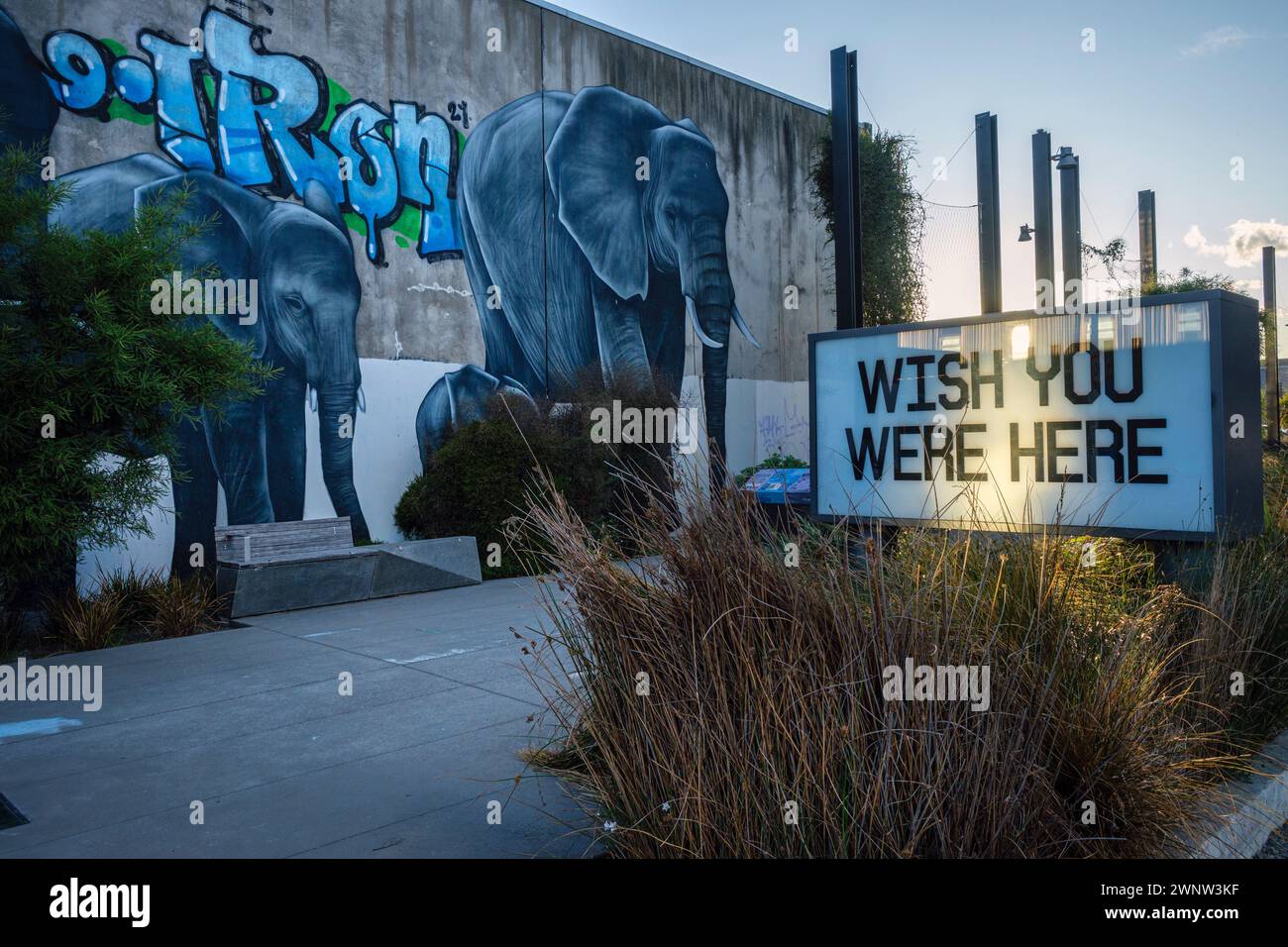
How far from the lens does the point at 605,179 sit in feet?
51.9

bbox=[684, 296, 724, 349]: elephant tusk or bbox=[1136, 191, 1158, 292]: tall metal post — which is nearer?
bbox=[684, 296, 724, 349]: elephant tusk

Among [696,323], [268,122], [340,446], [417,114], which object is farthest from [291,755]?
[696,323]

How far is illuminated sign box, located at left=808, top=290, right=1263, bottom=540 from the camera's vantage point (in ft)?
16.6

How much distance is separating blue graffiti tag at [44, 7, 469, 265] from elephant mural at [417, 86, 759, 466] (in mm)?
707

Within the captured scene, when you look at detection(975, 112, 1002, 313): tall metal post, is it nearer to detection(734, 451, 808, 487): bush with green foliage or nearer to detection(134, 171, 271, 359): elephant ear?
detection(734, 451, 808, 487): bush with green foliage

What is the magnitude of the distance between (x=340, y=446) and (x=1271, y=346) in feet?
78.9

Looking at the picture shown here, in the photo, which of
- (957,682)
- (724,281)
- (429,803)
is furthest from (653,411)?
(957,682)

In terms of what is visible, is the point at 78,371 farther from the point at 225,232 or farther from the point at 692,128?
the point at 692,128

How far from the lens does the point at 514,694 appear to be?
6.05 m

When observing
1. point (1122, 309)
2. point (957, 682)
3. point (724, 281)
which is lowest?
point (957, 682)

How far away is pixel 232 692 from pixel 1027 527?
16.2 ft

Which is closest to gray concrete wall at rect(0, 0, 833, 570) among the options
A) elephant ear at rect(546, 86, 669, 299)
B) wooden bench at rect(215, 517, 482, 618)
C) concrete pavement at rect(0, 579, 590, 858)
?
elephant ear at rect(546, 86, 669, 299)

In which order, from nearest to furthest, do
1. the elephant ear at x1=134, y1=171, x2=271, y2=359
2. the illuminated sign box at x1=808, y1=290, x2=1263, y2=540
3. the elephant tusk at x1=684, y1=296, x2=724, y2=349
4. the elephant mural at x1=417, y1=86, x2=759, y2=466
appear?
the illuminated sign box at x1=808, y1=290, x2=1263, y2=540
the elephant ear at x1=134, y1=171, x2=271, y2=359
the elephant mural at x1=417, y1=86, x2=759, y2=466
the elephant tusk at x1=684, y1=296, x2=724, y2=349
